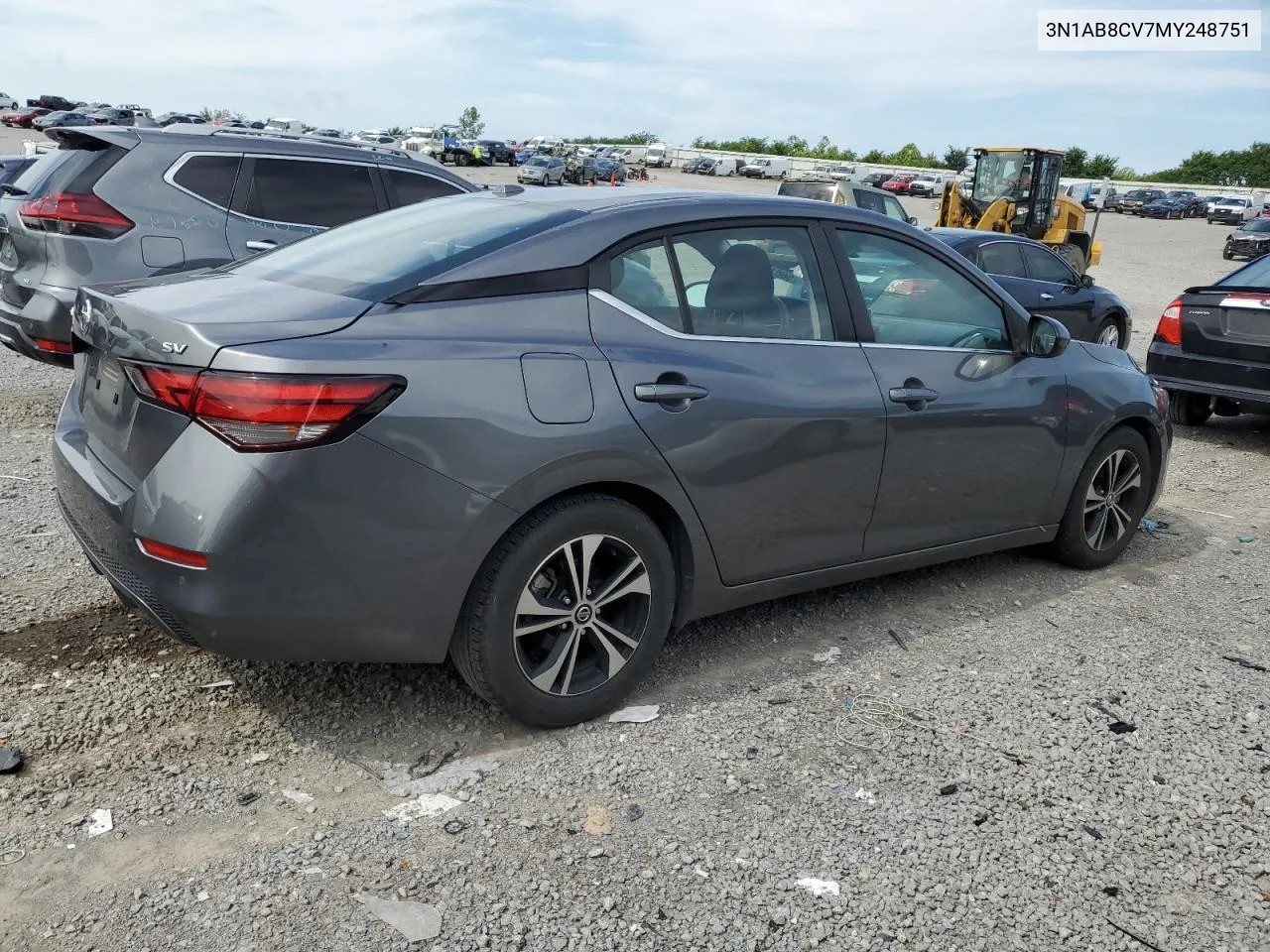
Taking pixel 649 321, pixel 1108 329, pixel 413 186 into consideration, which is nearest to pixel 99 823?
pixel 649 321

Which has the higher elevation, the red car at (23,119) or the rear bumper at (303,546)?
the red car at (23,119)

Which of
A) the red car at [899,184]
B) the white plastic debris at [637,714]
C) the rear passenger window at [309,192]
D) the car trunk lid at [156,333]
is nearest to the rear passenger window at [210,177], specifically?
the rear passenger window at [309,192]

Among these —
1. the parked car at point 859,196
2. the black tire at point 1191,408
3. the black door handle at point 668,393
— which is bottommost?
the black tire at point 1191,408

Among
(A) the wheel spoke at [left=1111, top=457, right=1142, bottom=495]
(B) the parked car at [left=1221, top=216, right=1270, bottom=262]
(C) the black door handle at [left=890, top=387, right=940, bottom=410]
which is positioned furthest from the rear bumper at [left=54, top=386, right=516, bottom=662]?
(B) the parked car at [left=1221, top=216, right=1270, bottom=262]

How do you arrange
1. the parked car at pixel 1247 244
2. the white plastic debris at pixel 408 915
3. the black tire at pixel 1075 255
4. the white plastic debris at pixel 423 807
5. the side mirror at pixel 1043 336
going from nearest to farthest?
the white plastic debris at pixel 408 915
the white plastic debris at pixel 423 807
the side mirror at pixel 1043 336
the black tire at pixel 1075 255
the parked car at pixel 1247 244

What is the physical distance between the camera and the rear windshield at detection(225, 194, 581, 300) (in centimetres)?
338

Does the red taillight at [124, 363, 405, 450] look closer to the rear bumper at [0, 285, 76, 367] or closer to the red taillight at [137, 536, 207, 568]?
the red taillight at [137, 536, 207, 568]

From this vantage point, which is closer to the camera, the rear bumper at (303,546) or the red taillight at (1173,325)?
the rear bumper at (303,546)

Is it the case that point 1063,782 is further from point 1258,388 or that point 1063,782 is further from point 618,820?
point 1258,388

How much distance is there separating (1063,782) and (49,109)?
86615 mm

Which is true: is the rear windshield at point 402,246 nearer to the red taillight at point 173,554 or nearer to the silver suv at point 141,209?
the red taillight at point 173,554

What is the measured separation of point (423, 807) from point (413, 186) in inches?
232

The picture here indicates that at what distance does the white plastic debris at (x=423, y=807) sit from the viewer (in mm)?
3012

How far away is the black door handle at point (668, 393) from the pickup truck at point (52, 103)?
85.9 meters
